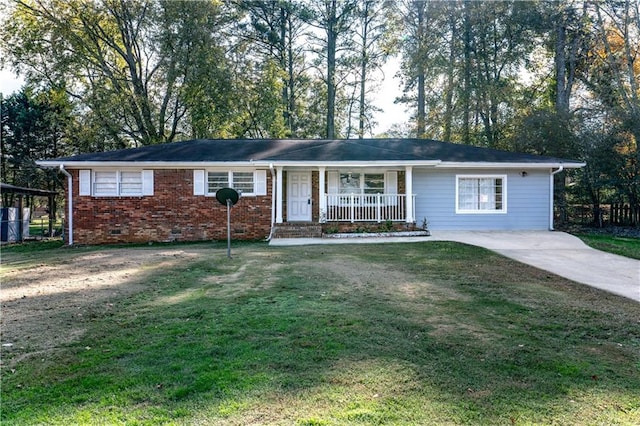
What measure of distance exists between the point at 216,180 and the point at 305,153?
10.8 feet

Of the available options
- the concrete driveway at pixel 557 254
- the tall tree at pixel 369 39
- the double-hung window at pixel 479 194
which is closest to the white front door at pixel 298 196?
the concrete driveway at pixel 557 254

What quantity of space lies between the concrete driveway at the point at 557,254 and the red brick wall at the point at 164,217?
1974 millimetres

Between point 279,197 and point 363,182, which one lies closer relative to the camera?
point 279,197

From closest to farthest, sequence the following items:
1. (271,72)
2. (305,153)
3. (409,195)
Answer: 1. (409,195)
2. (305,153)
3. (271,72)

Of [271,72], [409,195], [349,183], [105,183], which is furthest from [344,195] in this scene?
[271,72]

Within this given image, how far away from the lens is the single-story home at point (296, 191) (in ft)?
43.9

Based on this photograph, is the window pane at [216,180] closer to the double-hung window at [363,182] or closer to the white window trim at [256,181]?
the white window trim at [256,181]

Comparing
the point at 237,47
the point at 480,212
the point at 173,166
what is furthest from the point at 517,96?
the point at 173,166

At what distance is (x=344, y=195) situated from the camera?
1391cm

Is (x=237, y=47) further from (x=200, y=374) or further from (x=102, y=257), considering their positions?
(x=200, y=374)

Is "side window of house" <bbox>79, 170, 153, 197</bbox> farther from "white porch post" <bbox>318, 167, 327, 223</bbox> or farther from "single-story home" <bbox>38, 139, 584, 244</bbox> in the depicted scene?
"white porch post" <bbox>318, 167, 327, 223</bbox>

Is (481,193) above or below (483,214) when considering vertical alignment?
A: above

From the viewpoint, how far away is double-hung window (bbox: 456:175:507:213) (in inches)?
571

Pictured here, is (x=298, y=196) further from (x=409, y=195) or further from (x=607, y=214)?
(x=607, y=214)
